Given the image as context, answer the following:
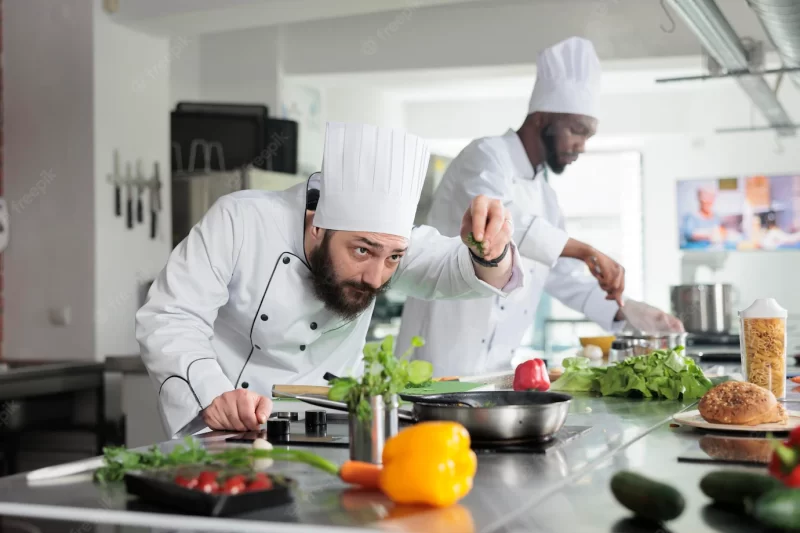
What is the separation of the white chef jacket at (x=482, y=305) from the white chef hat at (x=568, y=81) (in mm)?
208

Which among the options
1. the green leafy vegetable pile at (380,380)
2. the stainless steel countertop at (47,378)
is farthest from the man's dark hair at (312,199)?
the stainless steel countertop at (47,378)

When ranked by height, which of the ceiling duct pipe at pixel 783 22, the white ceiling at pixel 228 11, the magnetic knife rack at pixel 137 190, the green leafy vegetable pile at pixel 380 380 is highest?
the white ceiling at pixel 228 11

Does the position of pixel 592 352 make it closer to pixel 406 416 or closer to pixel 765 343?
pixel 765 343

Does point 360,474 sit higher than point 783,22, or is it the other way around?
point 783,22

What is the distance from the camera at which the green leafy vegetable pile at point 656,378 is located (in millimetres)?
2223

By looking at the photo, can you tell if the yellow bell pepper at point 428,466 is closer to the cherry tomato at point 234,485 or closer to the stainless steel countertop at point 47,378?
the cherry tomato at point 234,485

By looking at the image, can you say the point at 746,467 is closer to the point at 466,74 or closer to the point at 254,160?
the point at 254,160

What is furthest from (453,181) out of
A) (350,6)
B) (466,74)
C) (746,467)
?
(466,74)

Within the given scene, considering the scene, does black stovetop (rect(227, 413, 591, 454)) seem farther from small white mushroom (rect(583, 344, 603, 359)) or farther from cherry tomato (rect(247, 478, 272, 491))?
small white mushroom (rect(583, 344, 603, 359))

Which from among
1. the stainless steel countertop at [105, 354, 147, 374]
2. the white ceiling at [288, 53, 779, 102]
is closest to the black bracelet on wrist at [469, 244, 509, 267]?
the stainless steel countertop at [105, 354, 147, 374]

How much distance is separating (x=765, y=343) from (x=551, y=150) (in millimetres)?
1662

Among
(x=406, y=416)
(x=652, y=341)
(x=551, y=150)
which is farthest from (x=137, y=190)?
(x=406, y=416)

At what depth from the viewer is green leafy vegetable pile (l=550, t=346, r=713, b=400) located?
2.22 meters

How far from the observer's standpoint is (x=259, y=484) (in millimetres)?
1118
